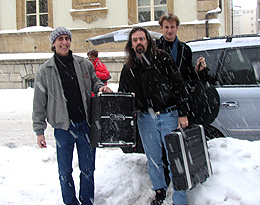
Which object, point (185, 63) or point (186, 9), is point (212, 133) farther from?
point (186, 9)

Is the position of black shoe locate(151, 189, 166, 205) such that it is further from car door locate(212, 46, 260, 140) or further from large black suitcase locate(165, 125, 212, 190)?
car door locate(212, 46, 260, 140)

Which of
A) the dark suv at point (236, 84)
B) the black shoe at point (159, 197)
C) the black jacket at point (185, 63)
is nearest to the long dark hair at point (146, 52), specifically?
the black jacket at point (185, 63)

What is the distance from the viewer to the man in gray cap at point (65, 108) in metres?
2.64

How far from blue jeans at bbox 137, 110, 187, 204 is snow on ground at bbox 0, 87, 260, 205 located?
1.13ft

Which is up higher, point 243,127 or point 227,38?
point 227,38

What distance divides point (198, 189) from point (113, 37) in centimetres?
676

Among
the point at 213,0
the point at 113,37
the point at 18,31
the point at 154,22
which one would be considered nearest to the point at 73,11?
the point at 18,31

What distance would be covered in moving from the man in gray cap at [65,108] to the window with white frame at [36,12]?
40.0 feet

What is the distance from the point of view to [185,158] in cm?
238

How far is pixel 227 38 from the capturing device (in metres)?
3.77

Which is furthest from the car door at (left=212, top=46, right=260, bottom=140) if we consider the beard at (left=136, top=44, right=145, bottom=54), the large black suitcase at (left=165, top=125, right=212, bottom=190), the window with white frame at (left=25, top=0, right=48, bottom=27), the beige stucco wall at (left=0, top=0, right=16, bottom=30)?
the beige stucco wall at (left=0, top=0, right=16, bottom=30)

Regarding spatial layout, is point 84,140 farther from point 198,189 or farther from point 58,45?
point 198,189

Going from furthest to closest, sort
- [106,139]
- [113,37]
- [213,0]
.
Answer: [213,0], [113,37], [106,139]

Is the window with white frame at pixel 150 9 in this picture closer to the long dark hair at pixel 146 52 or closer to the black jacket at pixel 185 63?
the black jacket at pixel 185 63
